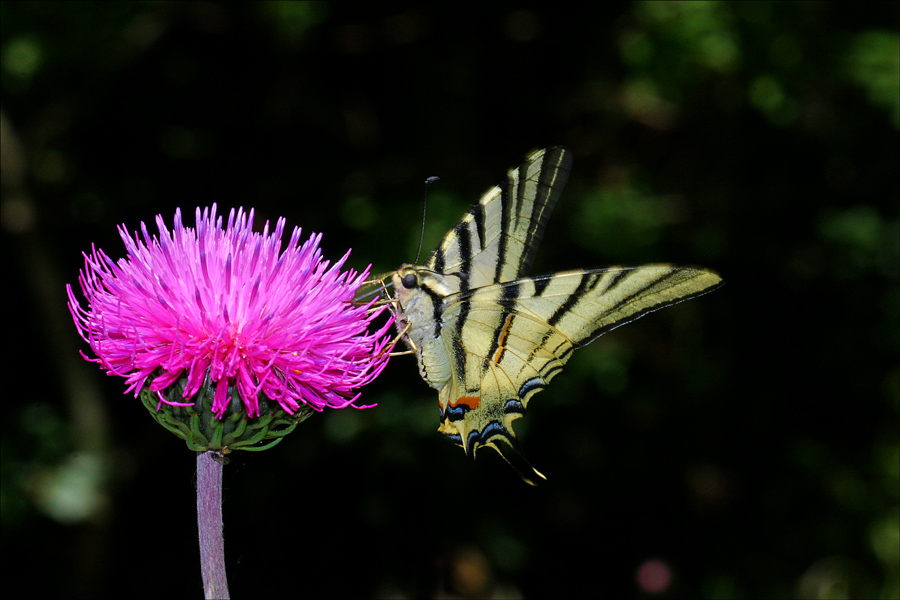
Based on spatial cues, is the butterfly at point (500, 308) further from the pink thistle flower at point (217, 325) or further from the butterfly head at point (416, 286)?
the pink thistle flower at point (217, 325)

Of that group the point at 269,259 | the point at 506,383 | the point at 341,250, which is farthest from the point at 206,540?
the point at 341,250

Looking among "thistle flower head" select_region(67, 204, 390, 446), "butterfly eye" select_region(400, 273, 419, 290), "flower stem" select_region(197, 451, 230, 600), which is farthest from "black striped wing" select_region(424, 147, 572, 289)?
"flower stem" select_region(197, 451, 230, 600)

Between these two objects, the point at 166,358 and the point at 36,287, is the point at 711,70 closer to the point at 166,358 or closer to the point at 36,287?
the point at 166,358

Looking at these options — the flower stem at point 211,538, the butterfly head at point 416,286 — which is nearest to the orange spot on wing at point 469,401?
the butterfly head at point 416,286

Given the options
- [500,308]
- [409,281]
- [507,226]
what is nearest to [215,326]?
[409,281]

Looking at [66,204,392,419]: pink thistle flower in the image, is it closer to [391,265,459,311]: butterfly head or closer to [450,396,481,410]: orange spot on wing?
[391,265,459,311]: butterfly head

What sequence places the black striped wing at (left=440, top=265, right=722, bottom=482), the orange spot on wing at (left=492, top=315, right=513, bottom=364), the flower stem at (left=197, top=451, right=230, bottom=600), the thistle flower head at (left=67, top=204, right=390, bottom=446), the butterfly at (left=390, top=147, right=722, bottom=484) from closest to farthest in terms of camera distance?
1. the flower stem at (left=197, top=451, right=230, bottom=600)
2. the thistle flower head at (left=67, top=204, right=390, bottom=446)
3. the black striped wing at (left=440, top=265, right=722, bottom=482)
4. the butterfly at (left=390, top=147, right=722, bottom=484)
5. the orange spot on wing at (left=492, top=315, right=513, bottom=364)
